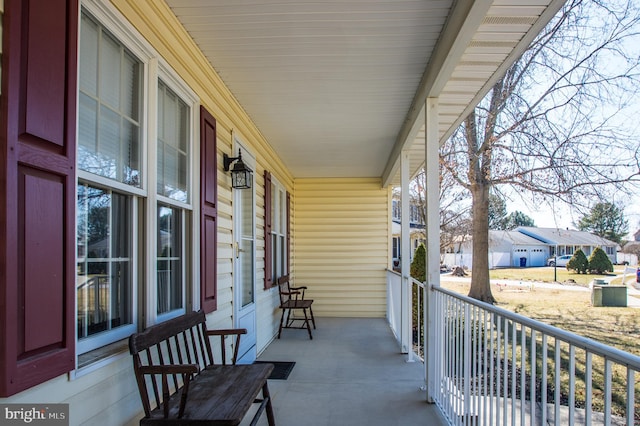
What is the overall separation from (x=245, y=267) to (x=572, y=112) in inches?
285

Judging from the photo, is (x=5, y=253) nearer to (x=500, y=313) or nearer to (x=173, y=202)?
(x=173, y=202)

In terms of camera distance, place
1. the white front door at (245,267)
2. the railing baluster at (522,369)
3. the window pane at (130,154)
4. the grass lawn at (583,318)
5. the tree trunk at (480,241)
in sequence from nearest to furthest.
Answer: the railing baluster at (522,369) < the window pane at (130,154) < the white front door at (245,267) < the grass lawn at (583,318) < the tree trunk at (480,241)

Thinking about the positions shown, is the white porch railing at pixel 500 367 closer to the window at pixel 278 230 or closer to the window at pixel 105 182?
the window at pixel 105 182

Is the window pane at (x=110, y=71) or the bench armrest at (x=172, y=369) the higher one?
the window pane at (x=110, y=71)

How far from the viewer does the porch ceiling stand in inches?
90.3

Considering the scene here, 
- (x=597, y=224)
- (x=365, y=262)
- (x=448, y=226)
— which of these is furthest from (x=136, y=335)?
(x=448, y=226)

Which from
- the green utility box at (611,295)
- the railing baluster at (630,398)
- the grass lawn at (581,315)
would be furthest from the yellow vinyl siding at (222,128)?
the green utility box at (611,295)

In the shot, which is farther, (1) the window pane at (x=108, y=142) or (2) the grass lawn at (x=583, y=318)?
(2) the grass lawn at (x=583, y=318)

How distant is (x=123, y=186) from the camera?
6.49 feet

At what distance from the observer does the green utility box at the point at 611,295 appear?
1016 cm

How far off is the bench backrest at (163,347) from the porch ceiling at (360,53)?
69.0 inches

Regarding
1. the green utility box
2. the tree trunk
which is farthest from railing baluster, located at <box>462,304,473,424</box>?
the green utility box

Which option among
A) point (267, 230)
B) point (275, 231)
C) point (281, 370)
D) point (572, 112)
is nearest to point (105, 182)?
point (281, 370)

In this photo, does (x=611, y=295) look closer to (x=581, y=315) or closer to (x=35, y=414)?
(x=581, y=315)
